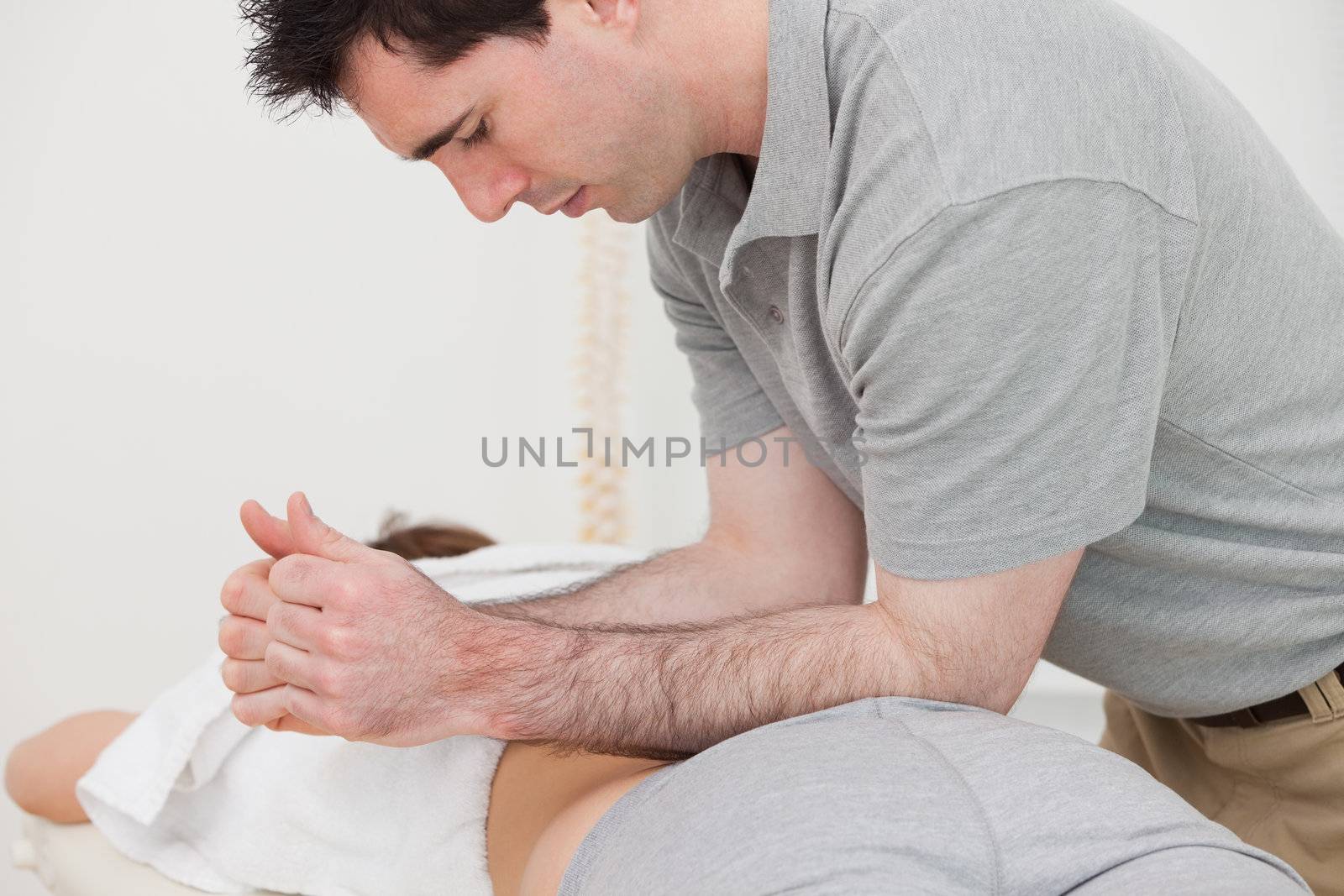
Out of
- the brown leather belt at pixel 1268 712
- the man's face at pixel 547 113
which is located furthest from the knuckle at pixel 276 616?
the brown leather belt at pixel 1268 712

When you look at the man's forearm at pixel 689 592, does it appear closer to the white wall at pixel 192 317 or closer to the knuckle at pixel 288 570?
the knuckle at pixel 288 570

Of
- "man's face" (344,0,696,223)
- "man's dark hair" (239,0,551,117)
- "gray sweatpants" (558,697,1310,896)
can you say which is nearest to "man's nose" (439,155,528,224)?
"man's face" (344,0,696,223)

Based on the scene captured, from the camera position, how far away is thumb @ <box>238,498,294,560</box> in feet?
3.72

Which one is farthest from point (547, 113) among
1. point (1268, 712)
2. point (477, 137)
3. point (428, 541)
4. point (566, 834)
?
point (428, 541)

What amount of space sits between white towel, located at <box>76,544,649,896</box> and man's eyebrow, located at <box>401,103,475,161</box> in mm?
580

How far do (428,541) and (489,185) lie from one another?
1.00 m

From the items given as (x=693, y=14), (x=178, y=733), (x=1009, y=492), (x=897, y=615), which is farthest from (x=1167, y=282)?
(x=178, y=733)

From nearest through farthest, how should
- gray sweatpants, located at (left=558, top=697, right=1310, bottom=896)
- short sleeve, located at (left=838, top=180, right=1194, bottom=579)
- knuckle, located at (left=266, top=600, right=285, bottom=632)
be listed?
1. gray sweatpants, located at (left=558, top=697, right=1310, bottom=896)
2. short sleeve, located at (left=838, top=180, right=1194, bottom=579)
3. knuckle, located at (left=266, top=600, right=285, bottom=632)

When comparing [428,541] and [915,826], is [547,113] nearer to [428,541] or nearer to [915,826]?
[915,826]

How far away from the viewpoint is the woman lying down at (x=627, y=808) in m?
0.70

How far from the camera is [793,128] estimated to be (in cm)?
101

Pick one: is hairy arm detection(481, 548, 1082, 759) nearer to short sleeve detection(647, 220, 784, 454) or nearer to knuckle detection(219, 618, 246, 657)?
knuckle detection(219, 618, 246, 657)

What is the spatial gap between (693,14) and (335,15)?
1.04 ft

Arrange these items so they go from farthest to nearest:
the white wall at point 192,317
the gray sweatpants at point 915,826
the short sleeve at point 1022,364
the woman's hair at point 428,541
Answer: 1. the white wall at point 192,317
2. the woman's hair at point 428,541
3. the short sleeve at point 1022,364
4. the gray sweatpants at point 915,826
